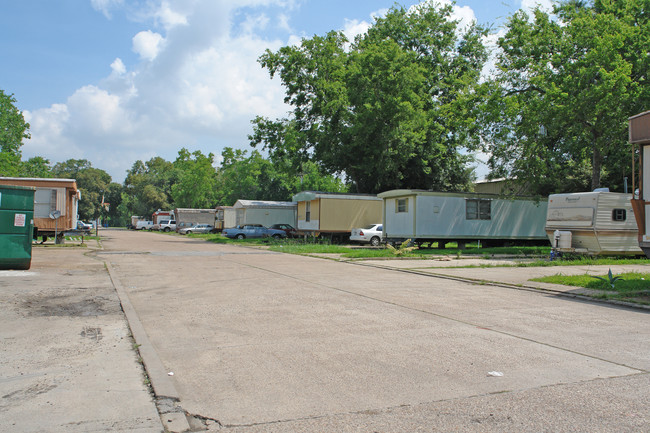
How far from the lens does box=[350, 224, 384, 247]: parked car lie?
3138cm

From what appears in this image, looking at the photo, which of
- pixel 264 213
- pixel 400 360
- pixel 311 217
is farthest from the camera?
pixel 264 213

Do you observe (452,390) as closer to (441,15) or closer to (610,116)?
(610,116)

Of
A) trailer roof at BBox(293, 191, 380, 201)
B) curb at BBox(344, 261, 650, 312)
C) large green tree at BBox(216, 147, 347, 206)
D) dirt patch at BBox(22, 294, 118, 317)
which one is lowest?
dirt patch at BBox(22, 294, 118, 317)

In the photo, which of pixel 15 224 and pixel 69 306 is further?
pixel 15 224

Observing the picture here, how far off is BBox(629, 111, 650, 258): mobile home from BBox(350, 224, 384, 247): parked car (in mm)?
21063

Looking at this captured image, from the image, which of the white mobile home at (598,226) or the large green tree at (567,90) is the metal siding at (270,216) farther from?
the white mobile home at (598,226)

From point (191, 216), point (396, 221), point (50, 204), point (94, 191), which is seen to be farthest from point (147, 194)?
point (396, 221)

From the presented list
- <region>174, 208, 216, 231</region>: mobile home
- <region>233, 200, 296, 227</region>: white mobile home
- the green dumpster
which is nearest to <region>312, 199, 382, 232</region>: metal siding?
<region>233, 200, 296, 227</region>: white mobile home

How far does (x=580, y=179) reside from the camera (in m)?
32.5

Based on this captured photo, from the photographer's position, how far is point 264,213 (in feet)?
147

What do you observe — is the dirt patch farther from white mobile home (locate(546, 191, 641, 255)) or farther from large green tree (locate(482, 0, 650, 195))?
large green tree (locate(482, 0, 650, 195))

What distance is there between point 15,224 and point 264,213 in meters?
31.5

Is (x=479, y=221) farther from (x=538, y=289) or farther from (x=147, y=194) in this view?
(x=147, y=194)

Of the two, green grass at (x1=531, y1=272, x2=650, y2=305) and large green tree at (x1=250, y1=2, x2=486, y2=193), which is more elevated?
large green tree at (x1=250, y1=2, x2=486, y2=193)
